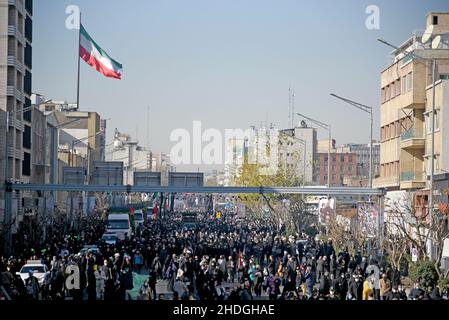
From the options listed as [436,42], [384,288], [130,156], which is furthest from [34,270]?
[130,156]

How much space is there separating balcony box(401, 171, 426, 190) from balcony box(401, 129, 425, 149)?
1.36m

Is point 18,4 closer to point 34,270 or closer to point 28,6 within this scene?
point 28,6

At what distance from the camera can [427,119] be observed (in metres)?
54.2

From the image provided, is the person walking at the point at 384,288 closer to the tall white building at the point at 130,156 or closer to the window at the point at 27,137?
the window at the point at 27,137

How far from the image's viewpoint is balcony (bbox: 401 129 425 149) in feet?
182

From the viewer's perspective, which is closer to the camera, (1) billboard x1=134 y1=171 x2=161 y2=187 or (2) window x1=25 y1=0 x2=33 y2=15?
(1) billboard x1=134 y1=171 x2=161 y2=187

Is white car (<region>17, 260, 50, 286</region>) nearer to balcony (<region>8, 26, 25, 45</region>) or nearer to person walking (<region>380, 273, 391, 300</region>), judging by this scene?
person walking (<region>380, 273, 391, 300</region>)

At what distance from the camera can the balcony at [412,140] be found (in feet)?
182

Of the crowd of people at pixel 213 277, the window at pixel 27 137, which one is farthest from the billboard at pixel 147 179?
the crowd of people at pixel 213 277

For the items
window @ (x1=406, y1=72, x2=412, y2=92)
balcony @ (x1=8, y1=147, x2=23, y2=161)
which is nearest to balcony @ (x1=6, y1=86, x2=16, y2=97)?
balcony @ (x1=8, y1=147, x2=23, y2=161)

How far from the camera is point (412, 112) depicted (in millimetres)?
57500
